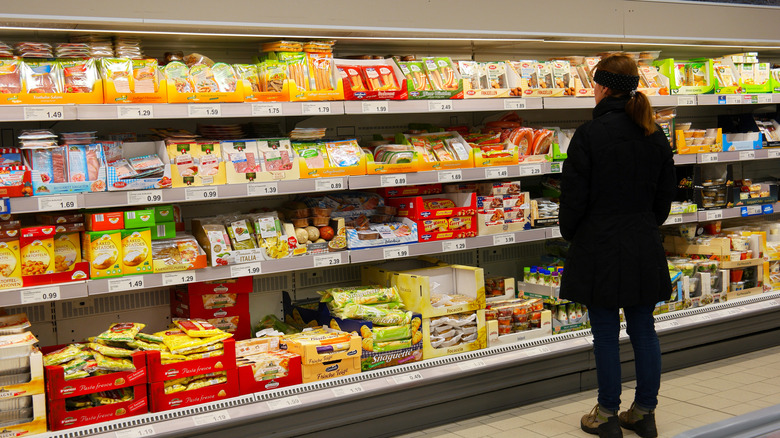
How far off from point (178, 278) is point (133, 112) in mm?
754

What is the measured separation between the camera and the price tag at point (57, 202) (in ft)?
10.2

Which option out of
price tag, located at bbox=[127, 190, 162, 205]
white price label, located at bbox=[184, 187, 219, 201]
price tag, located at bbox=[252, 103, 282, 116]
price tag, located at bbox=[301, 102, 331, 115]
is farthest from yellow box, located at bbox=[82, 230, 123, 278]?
price tag, located at bbox=[301, 102, 331, 115]

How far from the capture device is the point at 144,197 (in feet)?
10.8

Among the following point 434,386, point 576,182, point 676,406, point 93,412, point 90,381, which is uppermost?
point 576,182

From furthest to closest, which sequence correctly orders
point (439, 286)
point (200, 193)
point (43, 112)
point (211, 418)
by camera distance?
point (439, 286)
point (200, 193)
point (211, 418)
point (43, 112)

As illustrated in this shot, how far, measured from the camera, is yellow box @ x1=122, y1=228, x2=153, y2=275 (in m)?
3.29

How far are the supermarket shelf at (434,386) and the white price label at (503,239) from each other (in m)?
0.57

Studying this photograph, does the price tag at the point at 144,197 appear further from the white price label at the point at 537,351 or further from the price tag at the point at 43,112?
the white price label at the point at 537,351

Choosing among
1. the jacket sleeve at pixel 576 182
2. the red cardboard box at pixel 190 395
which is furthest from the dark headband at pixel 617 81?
the red cardboard box at pixel 190 395

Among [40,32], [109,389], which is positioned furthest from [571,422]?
[40,32]

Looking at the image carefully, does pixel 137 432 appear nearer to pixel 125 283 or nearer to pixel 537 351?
pixel 125 283

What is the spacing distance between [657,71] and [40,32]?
366cm

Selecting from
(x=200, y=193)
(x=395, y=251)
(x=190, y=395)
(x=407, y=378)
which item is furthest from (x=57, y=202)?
(x=407, y=378)

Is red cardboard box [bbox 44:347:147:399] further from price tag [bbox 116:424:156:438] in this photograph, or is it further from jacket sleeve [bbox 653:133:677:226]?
jacket sleeve [bbox 653:133:677:226]
